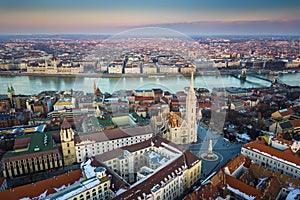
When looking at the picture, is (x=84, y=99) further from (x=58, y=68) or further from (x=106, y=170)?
(x=58, y=68)

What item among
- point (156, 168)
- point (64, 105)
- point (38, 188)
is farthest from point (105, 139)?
point (64, 105)

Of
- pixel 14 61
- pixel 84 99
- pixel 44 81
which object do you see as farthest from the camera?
pixel 14 61

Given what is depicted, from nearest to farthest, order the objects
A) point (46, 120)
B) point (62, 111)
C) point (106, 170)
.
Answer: point (106, 170)
point (46, 120)
point (62, 111)

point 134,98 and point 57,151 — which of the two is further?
point 134,98

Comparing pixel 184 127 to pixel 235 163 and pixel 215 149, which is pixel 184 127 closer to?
pixel 215 149

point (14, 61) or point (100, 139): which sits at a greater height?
point (14, 61)

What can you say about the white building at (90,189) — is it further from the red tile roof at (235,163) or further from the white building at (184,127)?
the white building at (184,127)

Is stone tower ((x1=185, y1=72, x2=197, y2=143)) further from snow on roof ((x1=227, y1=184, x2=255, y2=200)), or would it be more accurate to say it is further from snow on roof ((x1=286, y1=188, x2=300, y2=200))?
snow on roof ((x1=286, y1=188, x2=300, y2=200))

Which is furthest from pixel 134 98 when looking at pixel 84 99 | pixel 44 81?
pixel 44 81
